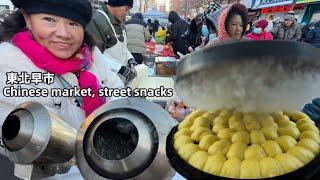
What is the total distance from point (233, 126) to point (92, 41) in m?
0.97

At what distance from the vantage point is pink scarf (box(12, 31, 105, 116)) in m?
1.37

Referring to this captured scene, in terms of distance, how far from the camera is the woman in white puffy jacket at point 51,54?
51.8 inches

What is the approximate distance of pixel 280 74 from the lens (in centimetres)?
63

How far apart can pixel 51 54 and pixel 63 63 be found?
0.06 metres

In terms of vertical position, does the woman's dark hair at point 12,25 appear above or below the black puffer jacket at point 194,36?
above

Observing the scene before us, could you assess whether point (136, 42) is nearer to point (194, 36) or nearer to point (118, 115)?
point (194, 36)

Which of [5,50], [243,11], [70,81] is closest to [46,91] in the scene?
[70,81]

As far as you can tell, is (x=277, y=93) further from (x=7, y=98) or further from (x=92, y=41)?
(x=92, y=41)

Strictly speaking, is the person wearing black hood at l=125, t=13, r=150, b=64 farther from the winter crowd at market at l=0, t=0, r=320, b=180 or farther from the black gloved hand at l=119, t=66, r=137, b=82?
the winter crowd at market at l=0, t=0, r=320, b=180

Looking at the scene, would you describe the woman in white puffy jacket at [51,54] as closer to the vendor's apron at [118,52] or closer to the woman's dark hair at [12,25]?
the woman's dark hair at [12,25]

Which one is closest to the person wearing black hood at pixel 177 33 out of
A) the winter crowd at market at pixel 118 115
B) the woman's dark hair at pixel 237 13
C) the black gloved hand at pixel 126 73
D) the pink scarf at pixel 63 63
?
the woman's dark hair at pixel 237 13

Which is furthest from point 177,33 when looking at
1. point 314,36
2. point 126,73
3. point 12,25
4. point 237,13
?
point 12,25

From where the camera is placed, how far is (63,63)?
4.61ft

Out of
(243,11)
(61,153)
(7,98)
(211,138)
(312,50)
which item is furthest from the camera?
(243,11)
